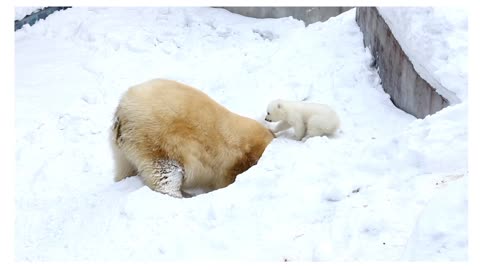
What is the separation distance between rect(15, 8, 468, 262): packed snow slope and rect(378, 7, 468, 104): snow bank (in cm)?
71

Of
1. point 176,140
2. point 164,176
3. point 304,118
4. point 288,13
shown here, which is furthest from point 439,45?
point 288,13

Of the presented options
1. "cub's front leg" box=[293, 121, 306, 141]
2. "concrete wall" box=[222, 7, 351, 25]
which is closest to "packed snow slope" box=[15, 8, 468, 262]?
"cub's front leg" box=[293, 121, 306, 141]

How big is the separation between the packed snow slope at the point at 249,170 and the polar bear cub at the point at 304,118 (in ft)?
0.55

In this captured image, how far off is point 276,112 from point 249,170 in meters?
1.76

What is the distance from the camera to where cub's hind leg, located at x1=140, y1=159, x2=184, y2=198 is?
18.4 feet

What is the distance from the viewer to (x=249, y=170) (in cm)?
537

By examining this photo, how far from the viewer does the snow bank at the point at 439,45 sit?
19.9 ft

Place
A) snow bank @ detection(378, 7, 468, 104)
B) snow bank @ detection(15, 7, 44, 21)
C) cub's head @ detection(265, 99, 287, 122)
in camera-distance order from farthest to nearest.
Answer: snow bank @ detection(15, 7, 44, 21) < cub's head @ detection(265, 99, 287, 122) < snow bank @ detection(378, 7, 468, 104)

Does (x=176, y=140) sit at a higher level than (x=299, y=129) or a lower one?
higher

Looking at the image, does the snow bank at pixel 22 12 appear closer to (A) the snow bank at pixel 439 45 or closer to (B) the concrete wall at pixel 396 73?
(B) the concrete wall at pixel 396 73

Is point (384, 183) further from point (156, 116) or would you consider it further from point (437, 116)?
point (156, 116)

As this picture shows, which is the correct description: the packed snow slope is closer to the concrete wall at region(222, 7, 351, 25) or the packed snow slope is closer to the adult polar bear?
the adult polar bear

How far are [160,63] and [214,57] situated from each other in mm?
887

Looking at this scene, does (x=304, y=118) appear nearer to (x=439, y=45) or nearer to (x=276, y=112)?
(x=276, y=112)
